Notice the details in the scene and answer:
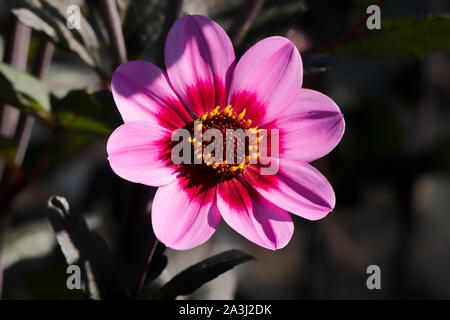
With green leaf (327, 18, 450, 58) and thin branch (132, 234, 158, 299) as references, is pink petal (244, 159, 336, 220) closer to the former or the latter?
thin branch (132, 234, 158, 299)

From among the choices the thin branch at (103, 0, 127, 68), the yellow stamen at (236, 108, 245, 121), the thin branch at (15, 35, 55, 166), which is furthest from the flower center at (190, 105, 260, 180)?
the thin branch at (15, 35, 55, 166)

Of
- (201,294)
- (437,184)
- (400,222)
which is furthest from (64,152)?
(437,184)

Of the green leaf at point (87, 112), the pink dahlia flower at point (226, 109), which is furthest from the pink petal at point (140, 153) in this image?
the green leaf at point (87, 112)

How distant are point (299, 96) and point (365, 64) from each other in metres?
1.10

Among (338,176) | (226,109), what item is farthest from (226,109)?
(338,176)

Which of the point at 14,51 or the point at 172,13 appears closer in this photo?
the point at 172,13

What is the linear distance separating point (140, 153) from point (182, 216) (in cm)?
6

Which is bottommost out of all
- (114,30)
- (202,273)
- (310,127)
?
(202,273)

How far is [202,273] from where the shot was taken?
559 millimetres

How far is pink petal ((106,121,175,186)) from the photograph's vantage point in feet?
1.63

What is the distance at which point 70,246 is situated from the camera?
Result: 57cm

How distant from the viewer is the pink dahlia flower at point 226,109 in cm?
52

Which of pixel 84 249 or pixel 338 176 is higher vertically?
pixel 338 176

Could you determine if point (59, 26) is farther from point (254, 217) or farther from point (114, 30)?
point (254, 217)
